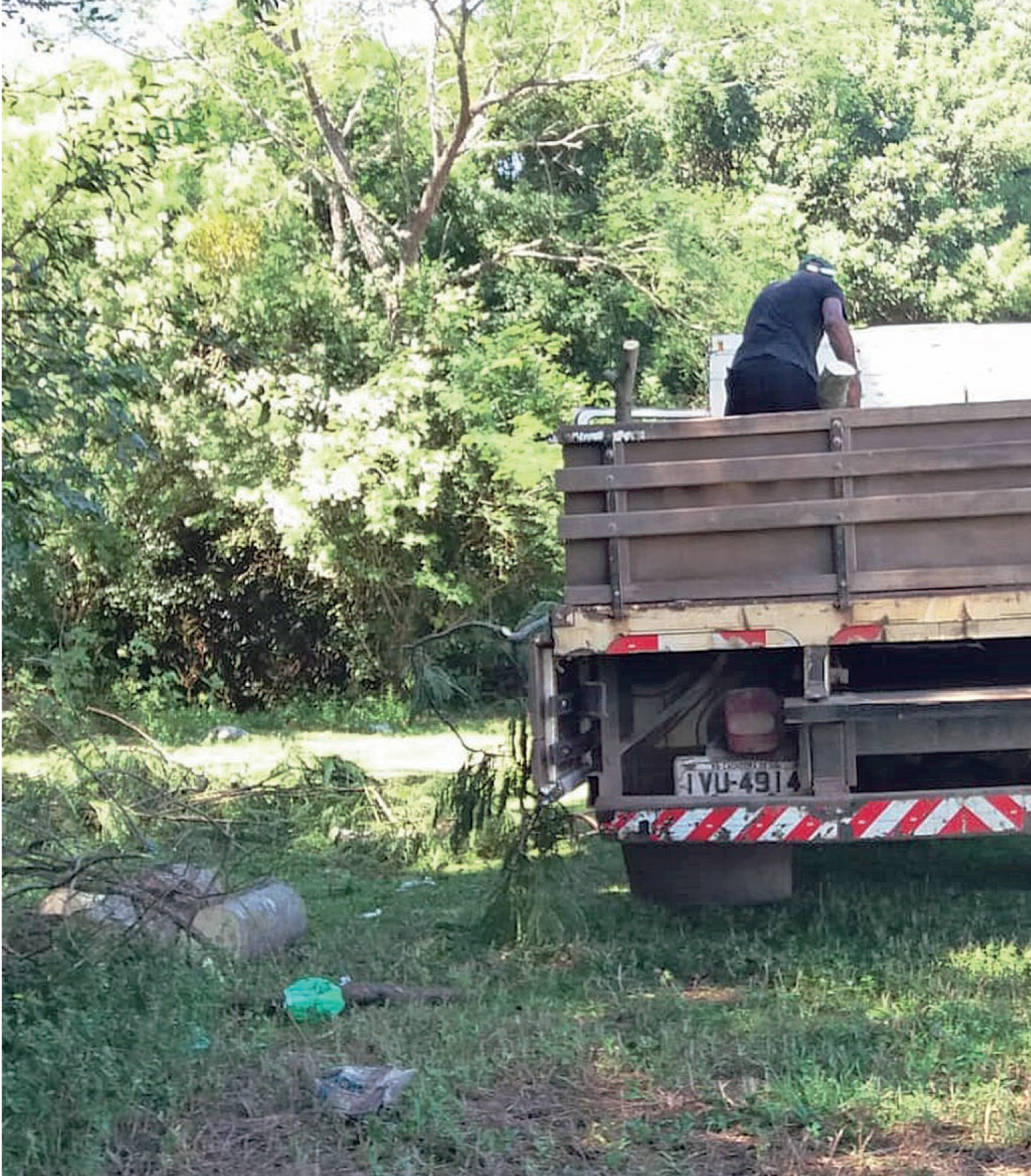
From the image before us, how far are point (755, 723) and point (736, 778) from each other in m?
0.24

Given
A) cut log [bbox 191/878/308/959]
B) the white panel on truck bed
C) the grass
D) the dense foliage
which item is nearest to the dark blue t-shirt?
the white panel on truck bed

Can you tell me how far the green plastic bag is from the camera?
18.0 feet

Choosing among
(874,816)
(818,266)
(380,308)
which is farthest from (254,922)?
(380,308)

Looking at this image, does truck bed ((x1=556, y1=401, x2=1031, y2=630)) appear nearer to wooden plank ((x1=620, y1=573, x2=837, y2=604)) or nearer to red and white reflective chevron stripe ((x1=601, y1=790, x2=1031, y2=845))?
wooden plank ((x1=620, y1=573, x2=837, y2=604))

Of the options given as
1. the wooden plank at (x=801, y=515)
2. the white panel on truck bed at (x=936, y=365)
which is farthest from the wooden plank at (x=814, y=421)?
the white panel on truck bed at (x=936, y=365)

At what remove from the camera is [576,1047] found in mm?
4945

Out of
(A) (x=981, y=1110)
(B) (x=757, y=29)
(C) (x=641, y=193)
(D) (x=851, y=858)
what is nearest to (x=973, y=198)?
(B) (x=757, y=29)

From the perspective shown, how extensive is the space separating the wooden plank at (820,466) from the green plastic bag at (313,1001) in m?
2.06

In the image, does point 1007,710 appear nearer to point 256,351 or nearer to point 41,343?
point 41,343

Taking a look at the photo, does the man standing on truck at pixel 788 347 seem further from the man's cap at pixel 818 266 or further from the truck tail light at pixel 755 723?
the truck tail light at pixel 755 723

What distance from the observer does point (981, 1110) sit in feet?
13.9

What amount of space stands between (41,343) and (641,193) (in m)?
15.1

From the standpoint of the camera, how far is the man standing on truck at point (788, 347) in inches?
284

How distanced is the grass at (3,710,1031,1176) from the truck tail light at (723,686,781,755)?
78 centimetres
